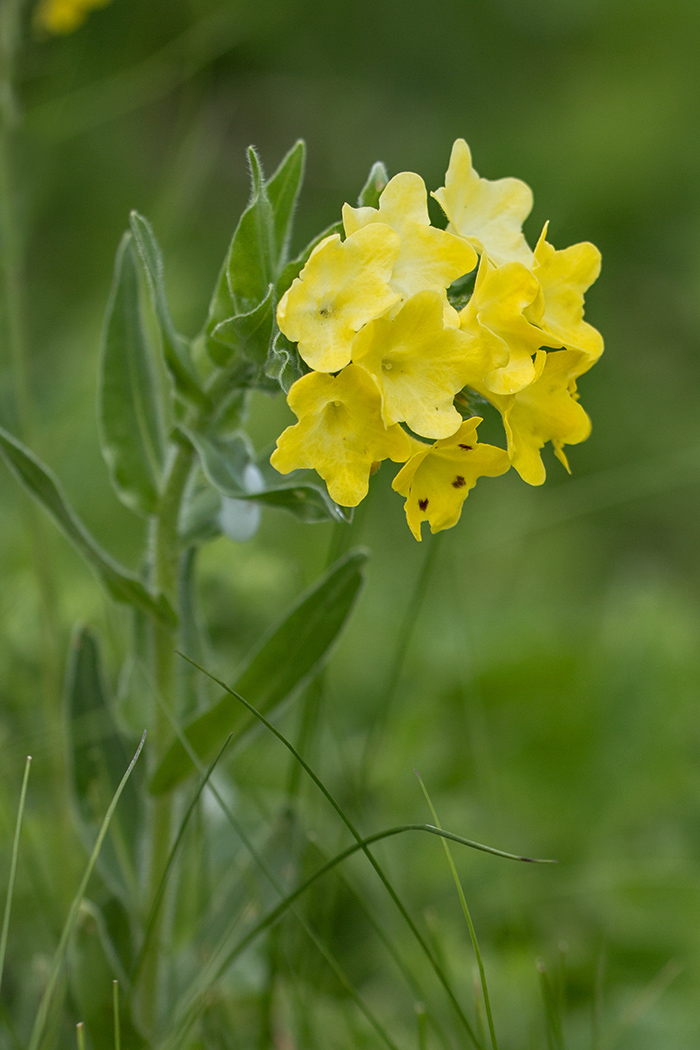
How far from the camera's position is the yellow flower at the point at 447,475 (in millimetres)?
871

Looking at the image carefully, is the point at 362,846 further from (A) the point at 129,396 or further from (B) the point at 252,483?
(A) the point at 129,396

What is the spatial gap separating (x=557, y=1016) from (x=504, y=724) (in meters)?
0.90

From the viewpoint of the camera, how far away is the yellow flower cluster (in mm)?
827

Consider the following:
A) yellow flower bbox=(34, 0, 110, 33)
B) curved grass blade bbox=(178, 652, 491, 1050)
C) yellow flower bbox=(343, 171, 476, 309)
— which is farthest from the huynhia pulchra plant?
yellow flower bbox=(34, 0, 110, 33)

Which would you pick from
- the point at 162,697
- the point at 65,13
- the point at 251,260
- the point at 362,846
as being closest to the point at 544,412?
the point at 251,260

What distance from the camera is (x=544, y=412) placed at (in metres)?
0.95

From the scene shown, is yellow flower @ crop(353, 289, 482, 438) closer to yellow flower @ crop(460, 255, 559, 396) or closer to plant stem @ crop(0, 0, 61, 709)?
yellow flower @ crop(460, 255, 559, 396)

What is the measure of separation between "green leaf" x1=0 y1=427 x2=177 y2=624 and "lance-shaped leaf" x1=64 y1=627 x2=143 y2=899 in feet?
0.48

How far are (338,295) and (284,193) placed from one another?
9.6 inches

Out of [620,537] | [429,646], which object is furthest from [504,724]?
[620,537]

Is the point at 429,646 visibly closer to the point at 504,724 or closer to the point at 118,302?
the point at 504,724

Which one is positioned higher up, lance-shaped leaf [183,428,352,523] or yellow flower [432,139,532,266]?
yellow flower [432,139,532,266]

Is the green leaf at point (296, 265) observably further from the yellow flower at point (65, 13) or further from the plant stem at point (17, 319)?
the yellow flower at point (65, 13)

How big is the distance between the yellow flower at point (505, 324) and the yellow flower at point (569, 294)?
53mm
